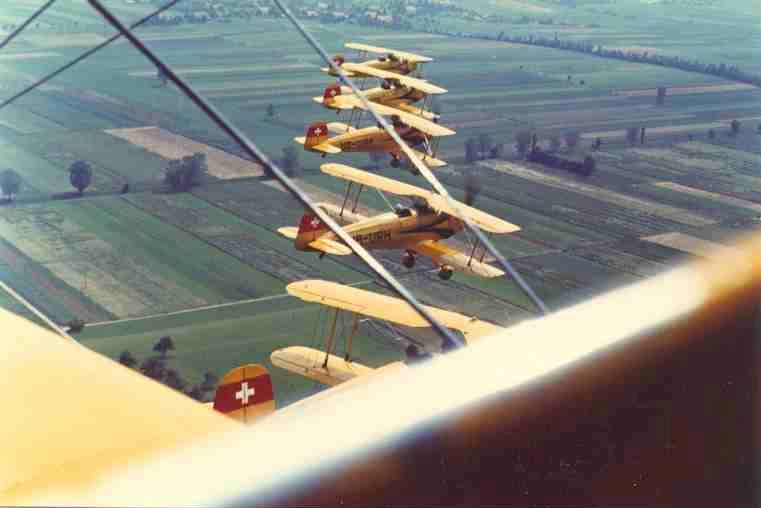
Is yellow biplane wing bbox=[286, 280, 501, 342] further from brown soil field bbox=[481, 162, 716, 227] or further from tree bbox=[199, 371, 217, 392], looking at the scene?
brown soil field bbox=[481, 162, 716, 227]

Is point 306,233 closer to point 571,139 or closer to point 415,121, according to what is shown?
point 415,121

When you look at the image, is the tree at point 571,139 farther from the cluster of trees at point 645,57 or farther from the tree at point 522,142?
the cluster of trees at point 645,57

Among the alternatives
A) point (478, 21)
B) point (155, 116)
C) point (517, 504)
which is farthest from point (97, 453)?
point (478, 21)

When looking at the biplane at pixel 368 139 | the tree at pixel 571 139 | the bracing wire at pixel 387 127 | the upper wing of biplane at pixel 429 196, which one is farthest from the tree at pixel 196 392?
the tree at pixel 571 139

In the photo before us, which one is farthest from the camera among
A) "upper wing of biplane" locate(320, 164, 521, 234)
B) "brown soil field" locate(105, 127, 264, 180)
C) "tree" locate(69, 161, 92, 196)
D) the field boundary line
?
"brown soil field" locate(105, 127, 264, 180)

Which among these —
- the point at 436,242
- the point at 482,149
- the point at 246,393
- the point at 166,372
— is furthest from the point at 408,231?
the point at 482,149

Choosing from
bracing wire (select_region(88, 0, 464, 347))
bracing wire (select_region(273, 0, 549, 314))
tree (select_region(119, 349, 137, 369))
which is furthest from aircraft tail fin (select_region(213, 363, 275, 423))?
tree (select_region(119, 349, 137, 369))
